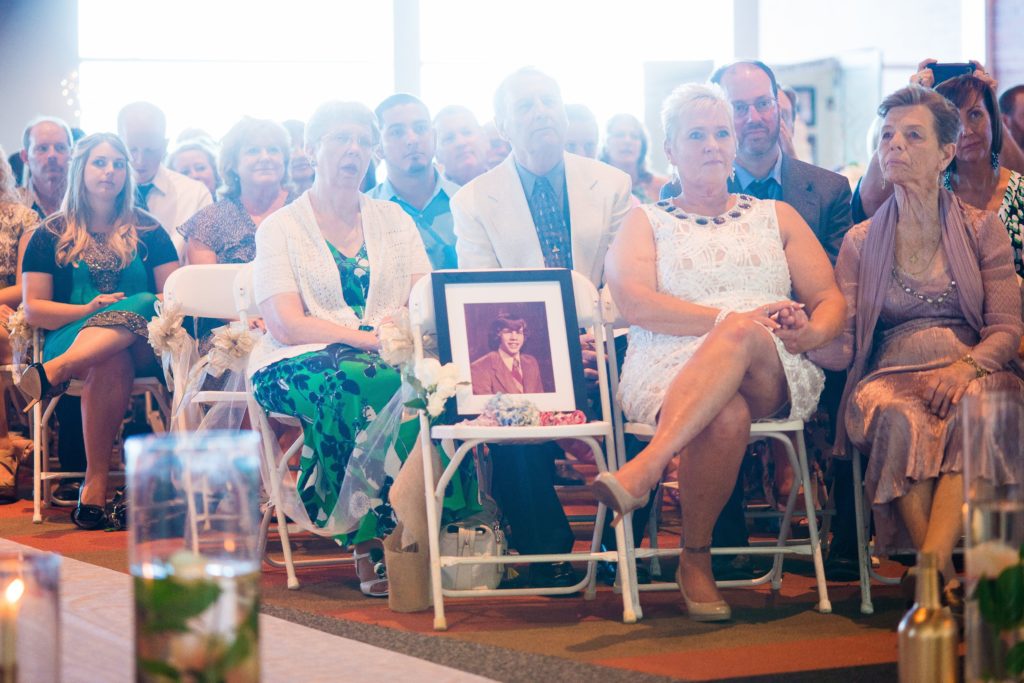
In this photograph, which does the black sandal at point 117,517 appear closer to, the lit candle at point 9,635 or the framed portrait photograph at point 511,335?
the framed portrait photograph at point 511,335

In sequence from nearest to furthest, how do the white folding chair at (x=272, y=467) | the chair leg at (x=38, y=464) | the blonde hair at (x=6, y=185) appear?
the white folding chair at (x=272, y=467) → the chair leg at (x=38, y=464) → the blonde hair at (x=6, y=185)

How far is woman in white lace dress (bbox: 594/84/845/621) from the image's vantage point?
10.5 feet

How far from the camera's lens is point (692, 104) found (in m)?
3.74

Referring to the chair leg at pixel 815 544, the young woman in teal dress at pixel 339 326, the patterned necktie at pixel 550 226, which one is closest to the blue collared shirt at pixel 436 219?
the young woman in teal dress at pixel 339 326

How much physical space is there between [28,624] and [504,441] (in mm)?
2370

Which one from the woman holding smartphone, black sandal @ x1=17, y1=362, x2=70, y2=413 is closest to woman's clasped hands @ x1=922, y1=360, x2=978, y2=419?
the woman holding smartphone

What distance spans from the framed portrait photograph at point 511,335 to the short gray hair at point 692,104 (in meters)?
0.58

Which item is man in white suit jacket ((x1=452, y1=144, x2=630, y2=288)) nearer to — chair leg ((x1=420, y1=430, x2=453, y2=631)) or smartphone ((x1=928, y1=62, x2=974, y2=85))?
chair leg ((x1=420, y1=430, x2=453, y2=631))

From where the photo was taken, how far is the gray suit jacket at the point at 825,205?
13.8 feet

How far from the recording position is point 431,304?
363 centimetres

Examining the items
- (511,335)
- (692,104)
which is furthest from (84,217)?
(692,104)

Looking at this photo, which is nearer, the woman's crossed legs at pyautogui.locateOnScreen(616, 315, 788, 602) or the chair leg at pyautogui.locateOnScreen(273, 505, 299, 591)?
the woman's crossed legs at pyautogui.locateOnScreen(616, 315, 788, 602)

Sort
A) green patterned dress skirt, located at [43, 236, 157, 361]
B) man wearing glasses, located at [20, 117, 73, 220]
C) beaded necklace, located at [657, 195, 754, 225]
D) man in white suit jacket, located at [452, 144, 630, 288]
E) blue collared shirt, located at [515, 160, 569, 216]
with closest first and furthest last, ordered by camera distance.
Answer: beaded necklace, located at [657, 195, 754, 225], man in white suit jacket, located at [452, 144, 630, 288], blue collared shirt, located at [515, 160, 569, 216], green patterned dress skirt, located at [43, 236, 157, 361], man wearing glasses, located at [20, 117, 73, 220]

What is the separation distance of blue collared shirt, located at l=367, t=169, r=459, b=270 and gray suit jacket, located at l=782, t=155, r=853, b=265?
1327 millimetres
